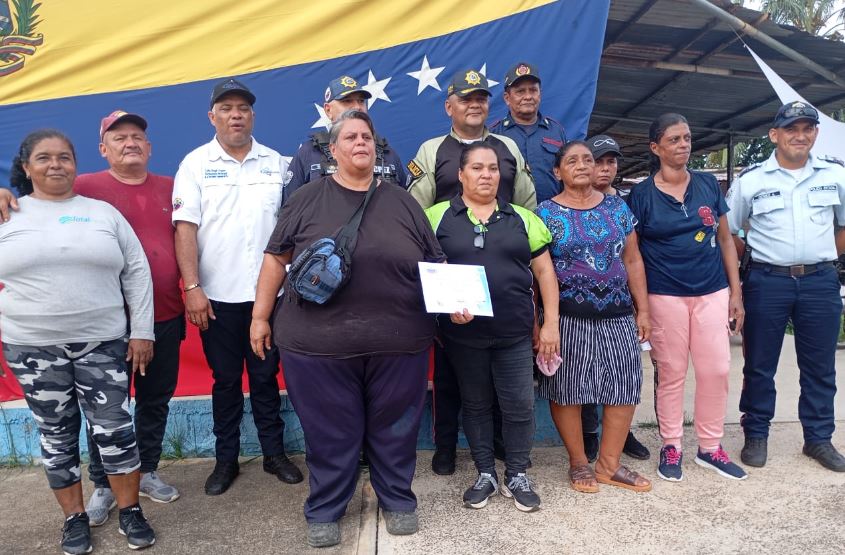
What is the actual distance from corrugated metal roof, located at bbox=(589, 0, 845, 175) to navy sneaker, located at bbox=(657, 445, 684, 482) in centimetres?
311

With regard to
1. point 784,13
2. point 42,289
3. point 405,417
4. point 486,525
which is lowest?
point 486,525

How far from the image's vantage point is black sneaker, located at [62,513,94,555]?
268 cm

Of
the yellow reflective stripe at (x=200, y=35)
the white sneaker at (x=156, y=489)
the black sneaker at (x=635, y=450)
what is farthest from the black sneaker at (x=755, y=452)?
the white sneaker at (x=156, y=489)

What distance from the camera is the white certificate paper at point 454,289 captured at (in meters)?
2.51

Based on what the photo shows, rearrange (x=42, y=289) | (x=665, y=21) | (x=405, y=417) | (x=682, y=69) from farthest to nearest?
(x=682, y=69) → (x=665, y=21) → (x=405, y=417) → (x=42, y=289)

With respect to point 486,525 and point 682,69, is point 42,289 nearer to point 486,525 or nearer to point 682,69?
point 486,525

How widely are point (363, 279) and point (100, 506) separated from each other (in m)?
1.78

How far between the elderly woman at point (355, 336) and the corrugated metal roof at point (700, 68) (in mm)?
2962

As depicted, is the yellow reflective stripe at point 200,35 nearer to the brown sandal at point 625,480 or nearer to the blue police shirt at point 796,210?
the blue police shirt at point 796,210

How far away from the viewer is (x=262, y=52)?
403 cm

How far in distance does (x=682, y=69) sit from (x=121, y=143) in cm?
471

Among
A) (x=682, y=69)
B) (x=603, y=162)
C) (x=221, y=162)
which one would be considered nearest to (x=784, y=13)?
(x=682, y=69)

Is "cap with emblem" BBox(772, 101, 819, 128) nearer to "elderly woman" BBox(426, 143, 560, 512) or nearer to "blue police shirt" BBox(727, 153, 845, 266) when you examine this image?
"blue police shirt" BBox(727, 153, 845, 266)

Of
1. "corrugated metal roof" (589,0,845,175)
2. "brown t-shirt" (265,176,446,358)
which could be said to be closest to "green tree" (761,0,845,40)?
"corrugated metal roof" (589,0,845,175)
